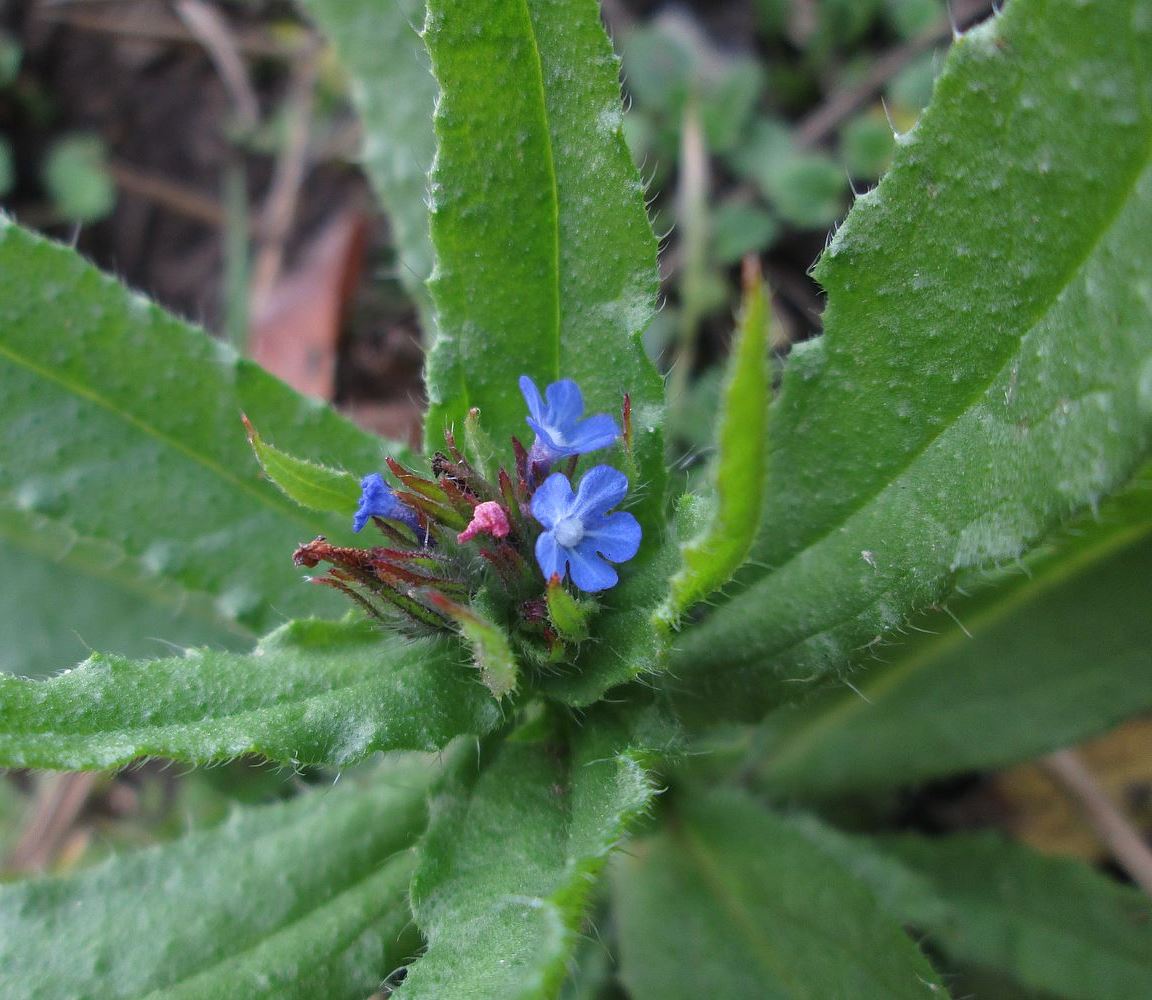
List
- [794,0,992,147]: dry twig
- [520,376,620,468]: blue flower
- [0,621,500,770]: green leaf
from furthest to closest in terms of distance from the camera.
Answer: [794,0,992,147]: dry twig < [520,376,620,468]: blue flower < [0,621,500,770]: green leaf

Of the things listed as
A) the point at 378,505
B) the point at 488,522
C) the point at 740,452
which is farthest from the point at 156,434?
the point at 740,452

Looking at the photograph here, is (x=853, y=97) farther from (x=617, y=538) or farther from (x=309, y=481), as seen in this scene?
(x=309, y=481)

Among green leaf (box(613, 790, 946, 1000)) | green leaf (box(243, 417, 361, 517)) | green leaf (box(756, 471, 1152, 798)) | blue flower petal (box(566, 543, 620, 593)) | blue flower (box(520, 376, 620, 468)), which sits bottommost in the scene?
green leaf (box(613, 790, 946, 1000))

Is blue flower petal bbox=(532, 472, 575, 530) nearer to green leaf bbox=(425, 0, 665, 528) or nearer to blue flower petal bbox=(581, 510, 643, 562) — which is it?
blue flower petal bbox=(581, 510, 643, 562)

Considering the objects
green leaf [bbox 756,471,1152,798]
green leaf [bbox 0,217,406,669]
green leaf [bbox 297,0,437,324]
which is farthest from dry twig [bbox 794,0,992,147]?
green leaf [bbox 0,217,406,669]

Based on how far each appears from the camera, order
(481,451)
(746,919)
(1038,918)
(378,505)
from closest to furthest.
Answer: (378,505)
(481,451)
(746,919)
(1038,918)

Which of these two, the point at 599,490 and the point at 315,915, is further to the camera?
the point at 315,915
